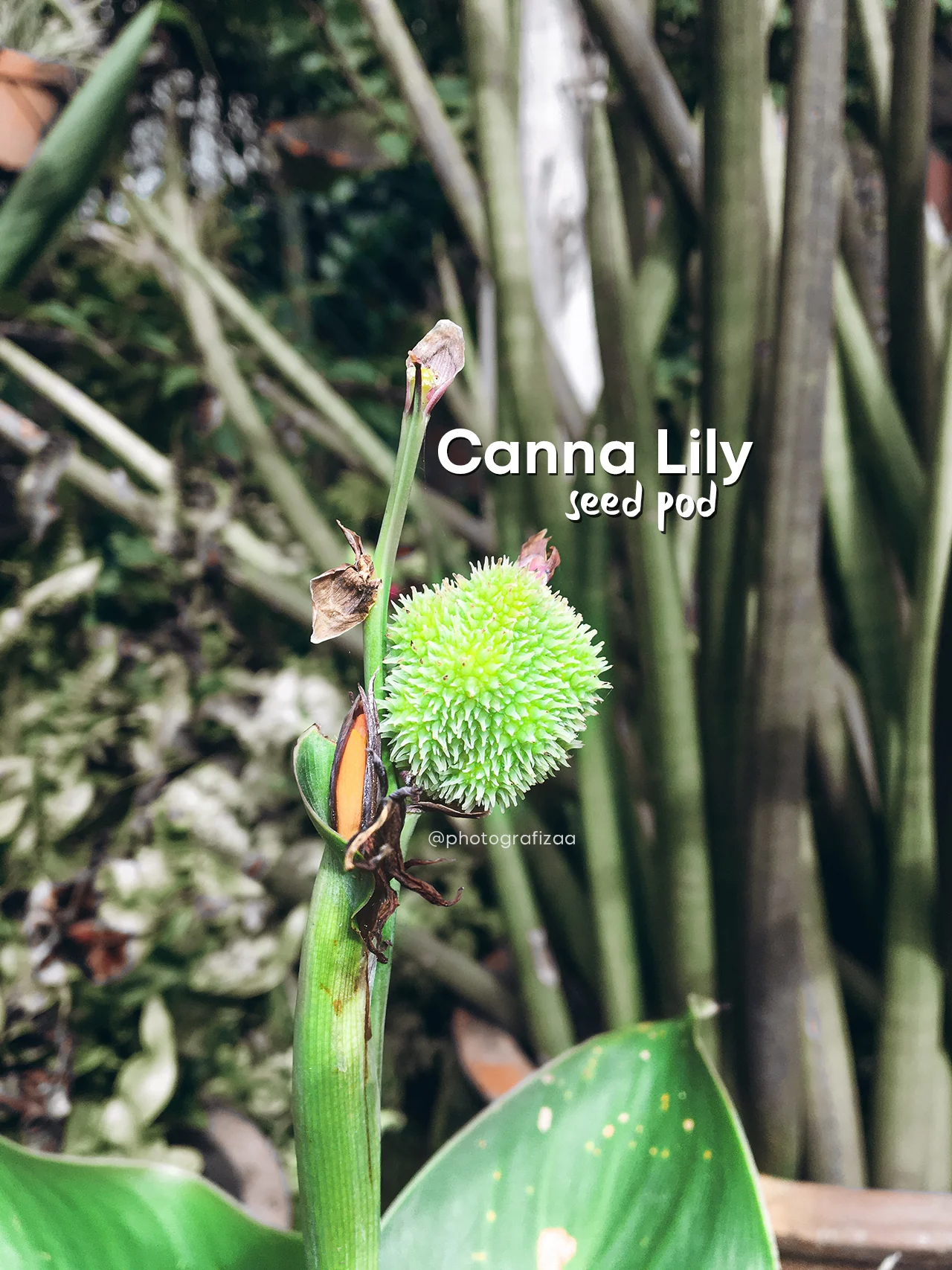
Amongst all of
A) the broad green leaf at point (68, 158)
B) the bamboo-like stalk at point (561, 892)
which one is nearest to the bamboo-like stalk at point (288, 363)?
the broad green leaf at point (68, 158)

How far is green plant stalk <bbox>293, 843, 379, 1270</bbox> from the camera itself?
0.16m

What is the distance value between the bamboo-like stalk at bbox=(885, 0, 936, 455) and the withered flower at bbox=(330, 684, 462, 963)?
38 centimetres

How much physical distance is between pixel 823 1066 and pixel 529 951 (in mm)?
156

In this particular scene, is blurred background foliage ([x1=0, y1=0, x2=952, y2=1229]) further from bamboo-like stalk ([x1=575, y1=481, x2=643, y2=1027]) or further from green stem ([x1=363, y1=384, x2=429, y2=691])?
green stem ([x1=363, y1=384, x2=429, y2=691])

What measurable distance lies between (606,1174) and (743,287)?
1.15 ft

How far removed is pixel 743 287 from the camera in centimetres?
35

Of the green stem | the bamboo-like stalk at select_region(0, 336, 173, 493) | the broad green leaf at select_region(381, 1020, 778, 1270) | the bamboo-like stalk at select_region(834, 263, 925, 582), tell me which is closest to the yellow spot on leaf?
the broad green leaf at select_region(381, 1020, 778, 1270)

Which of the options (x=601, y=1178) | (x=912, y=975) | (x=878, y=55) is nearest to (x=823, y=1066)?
(x=912, y=975)

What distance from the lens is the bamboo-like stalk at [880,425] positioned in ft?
1.32

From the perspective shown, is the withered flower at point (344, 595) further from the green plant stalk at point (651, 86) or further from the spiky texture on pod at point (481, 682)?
the green plant stalk at point (651, 86)

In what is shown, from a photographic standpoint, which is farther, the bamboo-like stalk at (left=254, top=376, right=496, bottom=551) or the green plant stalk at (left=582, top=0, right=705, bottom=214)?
the bamboo-like stalk at (left=254, top=376, right=496, bottom=551)

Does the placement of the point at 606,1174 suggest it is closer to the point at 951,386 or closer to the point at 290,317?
the point at 951,386

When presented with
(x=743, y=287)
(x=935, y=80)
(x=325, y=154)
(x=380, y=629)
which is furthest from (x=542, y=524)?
(x=935, y=80)

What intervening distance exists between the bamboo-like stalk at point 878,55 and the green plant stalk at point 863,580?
0.48 feet
